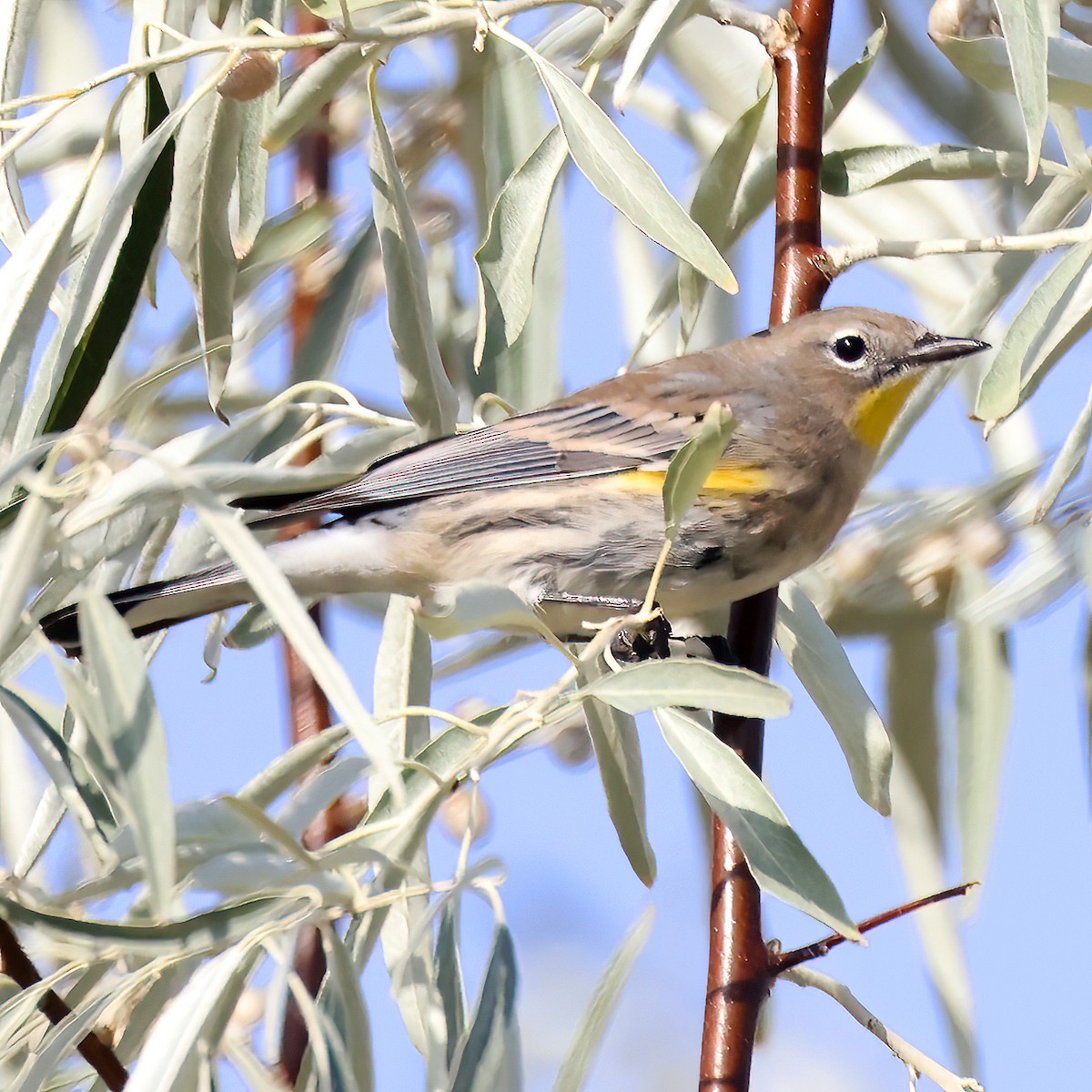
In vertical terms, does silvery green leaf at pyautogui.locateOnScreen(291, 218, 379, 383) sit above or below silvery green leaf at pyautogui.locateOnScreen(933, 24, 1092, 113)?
below

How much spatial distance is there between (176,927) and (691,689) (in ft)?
1.95

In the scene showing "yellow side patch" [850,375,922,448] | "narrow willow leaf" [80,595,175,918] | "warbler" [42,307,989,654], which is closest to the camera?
"narrow willow leaf" [80,595,175,918]

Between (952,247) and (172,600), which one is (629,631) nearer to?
(172,600)

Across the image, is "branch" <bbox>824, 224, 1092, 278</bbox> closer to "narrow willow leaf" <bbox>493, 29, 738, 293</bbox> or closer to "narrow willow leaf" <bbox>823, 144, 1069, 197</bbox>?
"narrow willow leaf" <bbox>823, 144, 1069, 197</bbox>

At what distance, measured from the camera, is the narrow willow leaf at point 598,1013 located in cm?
188

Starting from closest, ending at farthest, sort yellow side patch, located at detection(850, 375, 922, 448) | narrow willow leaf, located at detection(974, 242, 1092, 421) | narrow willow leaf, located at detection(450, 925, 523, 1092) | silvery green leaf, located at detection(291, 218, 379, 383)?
narrow willow leaf, located at detection(450, 925, 523, 1092)
narrow willow leaf, located at detection(974, 242, 1092, 421)
silvery green leaf, located at detection(291, 218, 379, 383)
yellow side patch, located at detection(850, 375, 922, 448)

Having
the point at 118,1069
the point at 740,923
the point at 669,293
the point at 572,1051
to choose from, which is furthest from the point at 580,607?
the point at 118,1069

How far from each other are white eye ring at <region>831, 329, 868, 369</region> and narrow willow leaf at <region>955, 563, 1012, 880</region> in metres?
0.94

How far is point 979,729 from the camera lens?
2.19m

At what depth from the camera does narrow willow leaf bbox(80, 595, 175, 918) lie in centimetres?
133

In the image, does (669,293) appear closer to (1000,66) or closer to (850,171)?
(850,171)

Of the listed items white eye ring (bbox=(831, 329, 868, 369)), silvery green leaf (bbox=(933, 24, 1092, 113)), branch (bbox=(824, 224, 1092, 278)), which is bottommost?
branch (bbox=(824, 224, 1092, 278))

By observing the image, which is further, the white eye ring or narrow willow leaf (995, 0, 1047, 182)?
the white eye ring

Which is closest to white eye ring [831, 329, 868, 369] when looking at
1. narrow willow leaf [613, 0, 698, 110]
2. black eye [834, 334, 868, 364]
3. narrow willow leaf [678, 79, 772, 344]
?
black eye [834, 334, 868, 364]
